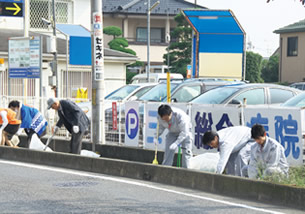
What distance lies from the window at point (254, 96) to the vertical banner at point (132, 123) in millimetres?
2418

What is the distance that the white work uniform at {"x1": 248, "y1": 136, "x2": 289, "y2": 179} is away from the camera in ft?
29.6

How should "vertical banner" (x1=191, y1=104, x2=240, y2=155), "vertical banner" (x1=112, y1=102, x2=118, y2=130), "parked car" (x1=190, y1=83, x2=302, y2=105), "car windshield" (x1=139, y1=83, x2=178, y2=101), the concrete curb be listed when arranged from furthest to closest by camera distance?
"car windshield" (x1=139, y1=83, x2=178, y2=101), "vertical banner" (x1=112, y1=102, x2=118, y2=130), "parked car" (x1=190, y1=83, x2=302, y2=105), "vertical banner" (x1=191, y1=104, x2=240, y2=155), the concrete curb

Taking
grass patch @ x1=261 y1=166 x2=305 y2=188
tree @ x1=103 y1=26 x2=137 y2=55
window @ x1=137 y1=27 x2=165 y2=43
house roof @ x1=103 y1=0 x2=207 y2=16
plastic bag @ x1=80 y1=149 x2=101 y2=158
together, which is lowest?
plastic bag @ x1=80 y1=149 x2=101 y2=158

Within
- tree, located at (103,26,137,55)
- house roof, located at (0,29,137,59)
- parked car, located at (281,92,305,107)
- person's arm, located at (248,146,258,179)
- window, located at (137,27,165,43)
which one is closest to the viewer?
person's arm, located at (248,146,258,179)

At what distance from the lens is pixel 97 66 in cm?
1401

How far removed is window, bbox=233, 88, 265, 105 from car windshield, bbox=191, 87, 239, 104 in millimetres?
236

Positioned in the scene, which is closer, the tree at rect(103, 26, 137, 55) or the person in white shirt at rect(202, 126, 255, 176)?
the person in white shirt at rect(202, 126, 255, 176)

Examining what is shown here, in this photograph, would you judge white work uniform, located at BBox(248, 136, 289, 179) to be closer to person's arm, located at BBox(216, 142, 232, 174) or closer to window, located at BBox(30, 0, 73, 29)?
person's arm, located at BBox(216, 142, 232, 174)

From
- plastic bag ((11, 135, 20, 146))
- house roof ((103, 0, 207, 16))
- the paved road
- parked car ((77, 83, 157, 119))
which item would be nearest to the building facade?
house roof ((103, 0, 207, 16))

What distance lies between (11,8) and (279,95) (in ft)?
36.9

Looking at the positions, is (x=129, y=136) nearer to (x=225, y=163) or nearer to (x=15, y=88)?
(x=225, y=163)

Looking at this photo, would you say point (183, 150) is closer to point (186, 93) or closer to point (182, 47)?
point (186, 93)

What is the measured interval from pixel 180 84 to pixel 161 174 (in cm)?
663

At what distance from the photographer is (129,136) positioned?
1427 centimetres
